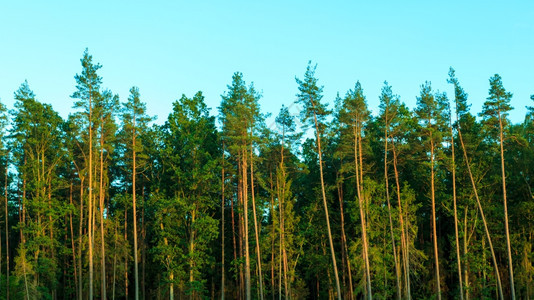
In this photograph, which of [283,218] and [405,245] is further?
[283,218]

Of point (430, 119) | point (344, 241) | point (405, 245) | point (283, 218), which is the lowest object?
point (405, 245)

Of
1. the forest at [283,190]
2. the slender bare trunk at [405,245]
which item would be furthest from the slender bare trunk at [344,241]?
the slender bare trunk at [405,245]

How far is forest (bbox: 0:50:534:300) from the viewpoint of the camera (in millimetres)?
31859

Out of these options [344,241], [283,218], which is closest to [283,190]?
[283,218]

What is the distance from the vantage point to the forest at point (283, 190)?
31859 millimetres

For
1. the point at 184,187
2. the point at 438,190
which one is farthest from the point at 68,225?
the point at 438,190

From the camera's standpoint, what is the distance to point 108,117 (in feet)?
110

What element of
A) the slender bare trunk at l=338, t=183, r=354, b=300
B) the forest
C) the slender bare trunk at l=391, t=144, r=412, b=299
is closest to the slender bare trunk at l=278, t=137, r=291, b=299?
the forest

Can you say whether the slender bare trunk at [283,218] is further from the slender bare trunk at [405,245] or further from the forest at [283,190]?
the slender bare trunk at [405,245]

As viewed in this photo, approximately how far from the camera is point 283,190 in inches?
1379

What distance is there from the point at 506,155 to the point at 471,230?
246 inches

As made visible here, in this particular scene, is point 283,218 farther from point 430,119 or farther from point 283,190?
point 430,119

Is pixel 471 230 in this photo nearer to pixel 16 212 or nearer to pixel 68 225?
pixel 68 225

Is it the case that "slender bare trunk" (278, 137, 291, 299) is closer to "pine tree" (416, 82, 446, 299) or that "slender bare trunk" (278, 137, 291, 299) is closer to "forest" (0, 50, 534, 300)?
"forest" (0, 50, 534, 300)
